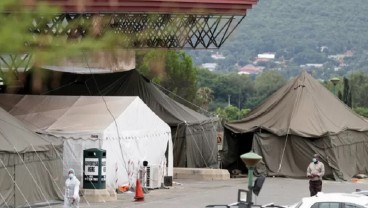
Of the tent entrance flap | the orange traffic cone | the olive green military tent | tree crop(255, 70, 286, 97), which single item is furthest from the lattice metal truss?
tree crop(255, 70, 286, 97)

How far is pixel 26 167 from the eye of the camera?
25.5 meters

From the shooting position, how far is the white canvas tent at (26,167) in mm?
24750

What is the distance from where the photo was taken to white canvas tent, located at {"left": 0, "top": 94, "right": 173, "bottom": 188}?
28.8 m

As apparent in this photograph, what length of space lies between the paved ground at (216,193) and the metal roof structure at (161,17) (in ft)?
15.0

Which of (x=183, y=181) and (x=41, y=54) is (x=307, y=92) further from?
(x=41, y=54)

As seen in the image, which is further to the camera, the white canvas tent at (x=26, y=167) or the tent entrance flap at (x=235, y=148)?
the tent entrance flap at (x=235, y=148)

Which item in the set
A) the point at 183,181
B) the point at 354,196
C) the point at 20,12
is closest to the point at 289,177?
the point at 183,181

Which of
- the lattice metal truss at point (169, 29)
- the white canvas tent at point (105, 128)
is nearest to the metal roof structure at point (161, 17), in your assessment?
the lattice metal truss at point (169, 29)

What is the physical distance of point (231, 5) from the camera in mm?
36094

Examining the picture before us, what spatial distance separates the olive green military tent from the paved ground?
3.47 ft

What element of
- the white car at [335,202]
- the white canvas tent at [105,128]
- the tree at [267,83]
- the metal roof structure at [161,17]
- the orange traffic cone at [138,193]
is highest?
the tree at [267,83]

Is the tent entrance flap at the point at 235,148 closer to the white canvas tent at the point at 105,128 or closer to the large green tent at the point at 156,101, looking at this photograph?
the large green tent at the point at 156,101

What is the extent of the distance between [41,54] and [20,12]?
836 mm

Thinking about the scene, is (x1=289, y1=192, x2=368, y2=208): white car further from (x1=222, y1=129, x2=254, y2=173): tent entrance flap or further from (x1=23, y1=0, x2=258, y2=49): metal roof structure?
(x1=222, y1=129, x2=254, y2=173): tent entrance flap
